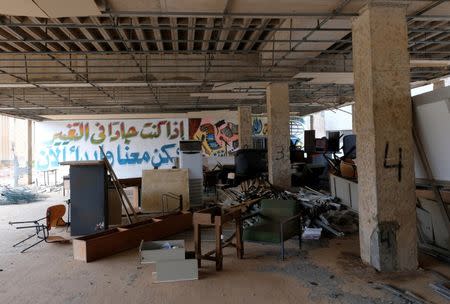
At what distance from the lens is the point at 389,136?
4398mm

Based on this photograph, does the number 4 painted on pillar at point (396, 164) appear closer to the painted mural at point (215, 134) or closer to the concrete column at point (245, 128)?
the concrete column at point (245, 128)

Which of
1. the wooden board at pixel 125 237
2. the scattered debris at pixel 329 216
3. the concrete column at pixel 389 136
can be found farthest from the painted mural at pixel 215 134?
the concrete column at pixel 389 136

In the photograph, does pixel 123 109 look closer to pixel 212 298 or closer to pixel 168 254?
pixel 168 254

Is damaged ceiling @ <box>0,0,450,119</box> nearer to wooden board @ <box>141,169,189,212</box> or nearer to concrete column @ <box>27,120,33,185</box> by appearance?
wooden board @ <box>141,169,189,212</box>

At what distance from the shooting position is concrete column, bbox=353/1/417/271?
14.3ft

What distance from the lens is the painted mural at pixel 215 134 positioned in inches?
766

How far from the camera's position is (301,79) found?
9625 mm

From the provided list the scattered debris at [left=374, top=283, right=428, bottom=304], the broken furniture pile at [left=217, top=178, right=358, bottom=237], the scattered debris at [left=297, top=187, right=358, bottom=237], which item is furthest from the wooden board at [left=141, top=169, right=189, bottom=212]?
the scattered debris at [left=374, top=283, right=428, bottom=304]

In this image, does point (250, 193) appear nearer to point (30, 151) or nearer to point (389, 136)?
point (389, 136)

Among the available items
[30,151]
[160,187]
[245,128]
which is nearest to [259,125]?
[245,128]

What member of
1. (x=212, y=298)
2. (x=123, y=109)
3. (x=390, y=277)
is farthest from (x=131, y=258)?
(x=123, y=109)

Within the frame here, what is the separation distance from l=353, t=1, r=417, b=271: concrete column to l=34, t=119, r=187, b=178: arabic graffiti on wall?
1520cm

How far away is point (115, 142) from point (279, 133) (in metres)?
11.6

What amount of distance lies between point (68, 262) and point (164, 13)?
363cm
